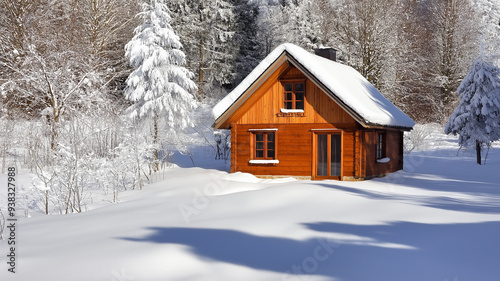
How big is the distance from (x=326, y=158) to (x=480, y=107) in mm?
10808

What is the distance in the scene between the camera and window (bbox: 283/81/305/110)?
59.9ft

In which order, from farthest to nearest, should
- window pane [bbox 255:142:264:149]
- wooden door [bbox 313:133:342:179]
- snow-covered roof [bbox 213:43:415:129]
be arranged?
window pane [bbox 255:142:264:149] < wooden door [bbox 313:133:342:179] < snow-covered roof [bbox 213:43:415:129]

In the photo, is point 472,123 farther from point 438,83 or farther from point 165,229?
point 165,229

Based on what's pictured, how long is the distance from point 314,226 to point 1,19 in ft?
99.2

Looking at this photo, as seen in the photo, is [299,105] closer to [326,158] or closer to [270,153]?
[270,153]

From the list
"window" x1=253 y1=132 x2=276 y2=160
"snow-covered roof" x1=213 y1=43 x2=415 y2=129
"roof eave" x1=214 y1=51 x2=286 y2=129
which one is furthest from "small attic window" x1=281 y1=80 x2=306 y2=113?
"window" x1=253 y1=132 x2=276 y2=160

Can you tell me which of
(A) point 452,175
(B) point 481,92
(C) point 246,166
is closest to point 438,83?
(B) point 481,92

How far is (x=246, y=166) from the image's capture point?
1878 centimetres

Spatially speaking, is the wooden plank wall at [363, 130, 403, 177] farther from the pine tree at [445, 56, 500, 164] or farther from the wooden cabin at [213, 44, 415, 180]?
the pine tree at [445, 56, 500, 164]

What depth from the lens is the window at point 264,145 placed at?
18.7m

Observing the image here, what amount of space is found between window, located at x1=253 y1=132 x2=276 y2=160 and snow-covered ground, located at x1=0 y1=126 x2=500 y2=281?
4627 mm

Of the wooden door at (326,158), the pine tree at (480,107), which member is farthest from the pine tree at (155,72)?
the pine tree at (480,107)

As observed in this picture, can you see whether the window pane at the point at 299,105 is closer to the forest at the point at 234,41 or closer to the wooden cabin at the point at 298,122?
the wooden cabin at the point at 298,122

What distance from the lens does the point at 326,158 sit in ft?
63.0
